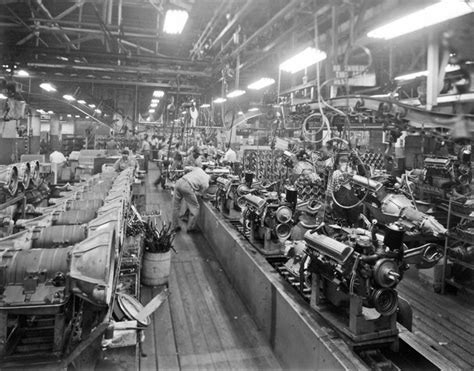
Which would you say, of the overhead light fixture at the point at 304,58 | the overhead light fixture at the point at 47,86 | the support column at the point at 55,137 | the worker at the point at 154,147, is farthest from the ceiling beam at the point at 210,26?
the support column at the point at 55,137

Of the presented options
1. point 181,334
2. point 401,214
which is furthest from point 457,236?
point 181,334

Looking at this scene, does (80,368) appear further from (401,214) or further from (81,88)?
(81,88)

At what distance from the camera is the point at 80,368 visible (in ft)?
8.25

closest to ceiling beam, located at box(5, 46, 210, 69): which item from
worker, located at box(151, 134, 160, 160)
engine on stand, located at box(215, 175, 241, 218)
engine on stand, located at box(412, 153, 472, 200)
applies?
engine on stand, located at box(215, 175, 241, 218)

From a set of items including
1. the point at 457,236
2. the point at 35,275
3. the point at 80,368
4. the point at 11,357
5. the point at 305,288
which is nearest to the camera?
the point at 11,357

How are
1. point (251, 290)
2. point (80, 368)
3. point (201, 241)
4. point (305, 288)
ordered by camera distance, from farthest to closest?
point (201, 241), point (251, 290), point (305, 288), point (80, 368)

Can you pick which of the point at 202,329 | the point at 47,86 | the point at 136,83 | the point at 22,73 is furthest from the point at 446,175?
the point at 47,86

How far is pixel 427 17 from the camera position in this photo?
2670 mm

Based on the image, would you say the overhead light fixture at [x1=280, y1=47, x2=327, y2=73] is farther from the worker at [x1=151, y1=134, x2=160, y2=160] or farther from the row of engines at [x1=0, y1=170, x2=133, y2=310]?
the worker at [x1=151, y1=134, x2=160, y2=160]

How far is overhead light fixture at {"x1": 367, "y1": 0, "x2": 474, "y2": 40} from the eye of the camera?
2.42m

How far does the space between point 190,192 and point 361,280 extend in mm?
4560

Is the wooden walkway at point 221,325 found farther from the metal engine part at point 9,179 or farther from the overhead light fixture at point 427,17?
the overhead light fixture at point 427,17

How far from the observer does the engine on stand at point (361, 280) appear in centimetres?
245

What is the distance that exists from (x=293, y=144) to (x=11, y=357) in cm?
893
